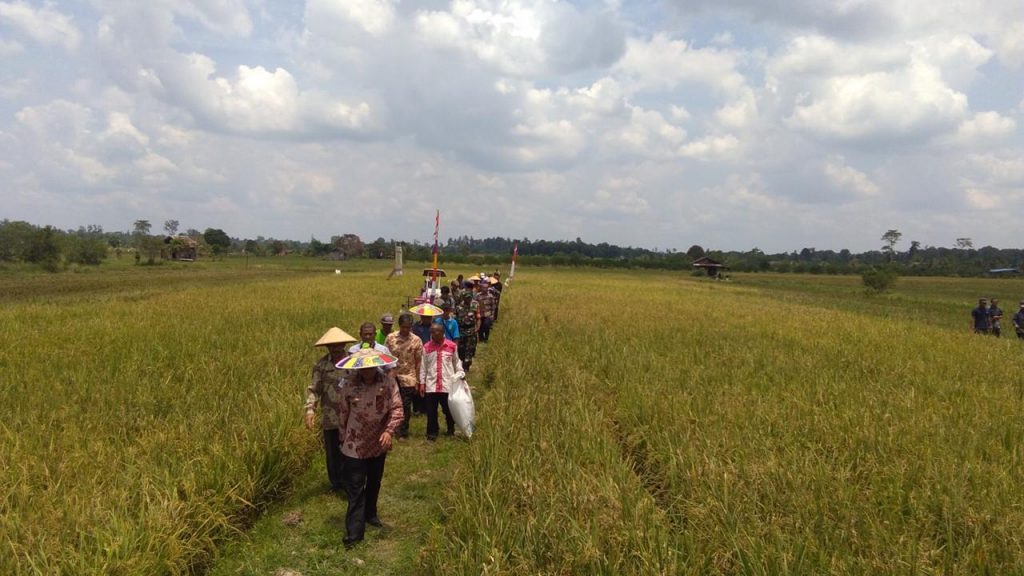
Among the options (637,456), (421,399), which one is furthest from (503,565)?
(421,399)

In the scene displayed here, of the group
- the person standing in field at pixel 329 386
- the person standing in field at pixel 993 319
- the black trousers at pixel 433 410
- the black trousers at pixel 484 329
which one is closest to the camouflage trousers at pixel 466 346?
the black trousers at pixel 433 410

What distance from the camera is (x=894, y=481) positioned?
4328 mm

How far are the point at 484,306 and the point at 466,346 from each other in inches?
133

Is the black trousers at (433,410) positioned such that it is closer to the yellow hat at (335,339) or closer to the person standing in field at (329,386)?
the person standing in field at (329,386)

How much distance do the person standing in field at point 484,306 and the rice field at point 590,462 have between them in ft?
10.2

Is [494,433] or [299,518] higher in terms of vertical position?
[494,433]

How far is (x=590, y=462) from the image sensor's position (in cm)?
502

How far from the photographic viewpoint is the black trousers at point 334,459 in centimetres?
513

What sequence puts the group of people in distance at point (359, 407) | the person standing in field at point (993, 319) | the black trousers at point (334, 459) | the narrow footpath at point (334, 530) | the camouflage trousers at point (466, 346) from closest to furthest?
the narrow footpath at point (334, 530), the group of people in distance at point (359, 407), the black trousers at point (334, 459), the camouflage trousers at point (466, 346), the person standing in field at point (993, 319)

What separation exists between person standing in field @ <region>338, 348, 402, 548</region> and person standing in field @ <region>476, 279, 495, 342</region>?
7386 mm

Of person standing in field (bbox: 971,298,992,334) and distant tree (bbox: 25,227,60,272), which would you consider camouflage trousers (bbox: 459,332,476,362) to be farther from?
distant tree (bbox: 25,227,60,272)

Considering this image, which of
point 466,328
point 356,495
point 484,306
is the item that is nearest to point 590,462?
point 356,495

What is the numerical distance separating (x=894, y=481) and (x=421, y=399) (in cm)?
573

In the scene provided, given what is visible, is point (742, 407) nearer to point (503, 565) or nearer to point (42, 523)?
point (503, 565)
